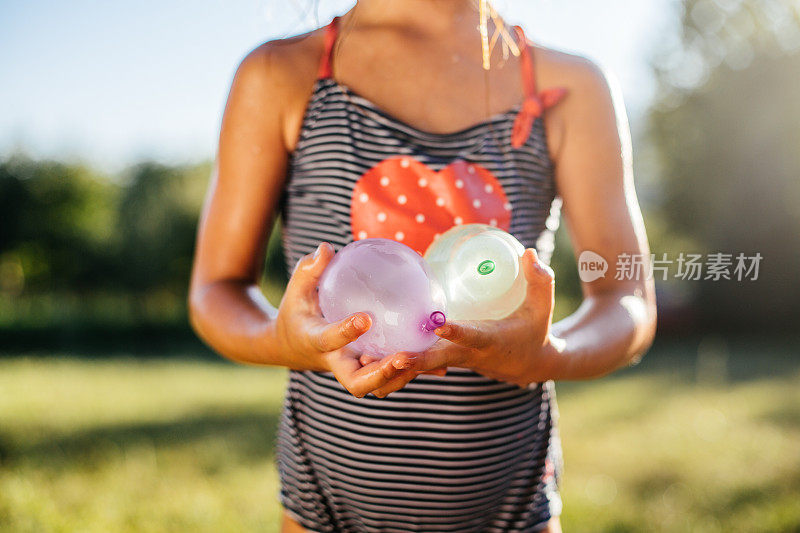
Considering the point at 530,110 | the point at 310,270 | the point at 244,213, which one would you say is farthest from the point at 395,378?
the point at 530,110

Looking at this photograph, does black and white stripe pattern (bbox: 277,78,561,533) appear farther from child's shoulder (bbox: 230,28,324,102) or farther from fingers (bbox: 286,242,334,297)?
fingers (bbox: 286,242,334,297)

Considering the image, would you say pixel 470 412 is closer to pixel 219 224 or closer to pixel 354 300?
pixel 354 300

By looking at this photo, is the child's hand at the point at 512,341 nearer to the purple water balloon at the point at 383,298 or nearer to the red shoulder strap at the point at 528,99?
the purple water balloon at the point at 383,298

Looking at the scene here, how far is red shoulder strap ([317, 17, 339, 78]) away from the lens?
1541 mm

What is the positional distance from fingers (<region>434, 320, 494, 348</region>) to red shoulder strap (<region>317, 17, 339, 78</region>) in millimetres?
697

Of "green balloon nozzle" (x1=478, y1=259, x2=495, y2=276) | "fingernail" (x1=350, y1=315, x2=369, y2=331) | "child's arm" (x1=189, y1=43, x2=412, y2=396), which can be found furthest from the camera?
"child's arm" (x1=189, y1=43, x2=412, y2=396)

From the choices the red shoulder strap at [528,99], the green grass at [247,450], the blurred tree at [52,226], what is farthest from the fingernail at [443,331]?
the blurred tree at [52,226]

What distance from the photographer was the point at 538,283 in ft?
3.94

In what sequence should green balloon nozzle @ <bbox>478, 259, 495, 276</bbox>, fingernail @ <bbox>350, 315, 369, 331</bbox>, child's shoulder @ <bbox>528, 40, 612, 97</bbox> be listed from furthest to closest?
child's shoulder @ <bbox>528, 40, 612, 97</bbox>, green balloon nozzle @ <bbox>478, 259, 495, 276</bbox>, fingernail @ <bbox>350, 315, 369, 331</bbox>

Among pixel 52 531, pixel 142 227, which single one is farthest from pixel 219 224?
pixel 142 227

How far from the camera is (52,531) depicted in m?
3.68

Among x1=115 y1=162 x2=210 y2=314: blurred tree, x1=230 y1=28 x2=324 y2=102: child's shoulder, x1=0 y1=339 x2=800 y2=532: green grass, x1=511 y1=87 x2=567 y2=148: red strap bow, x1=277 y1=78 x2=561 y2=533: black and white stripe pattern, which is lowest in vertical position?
x1=115 y1=162 x2=210 y2=314: blurred tree

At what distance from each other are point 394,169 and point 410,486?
2.18 ft

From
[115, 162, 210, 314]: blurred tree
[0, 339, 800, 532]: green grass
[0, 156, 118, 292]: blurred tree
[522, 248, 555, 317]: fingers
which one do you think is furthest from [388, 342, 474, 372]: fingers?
[115, 162, 210, 314]: blurred tree
